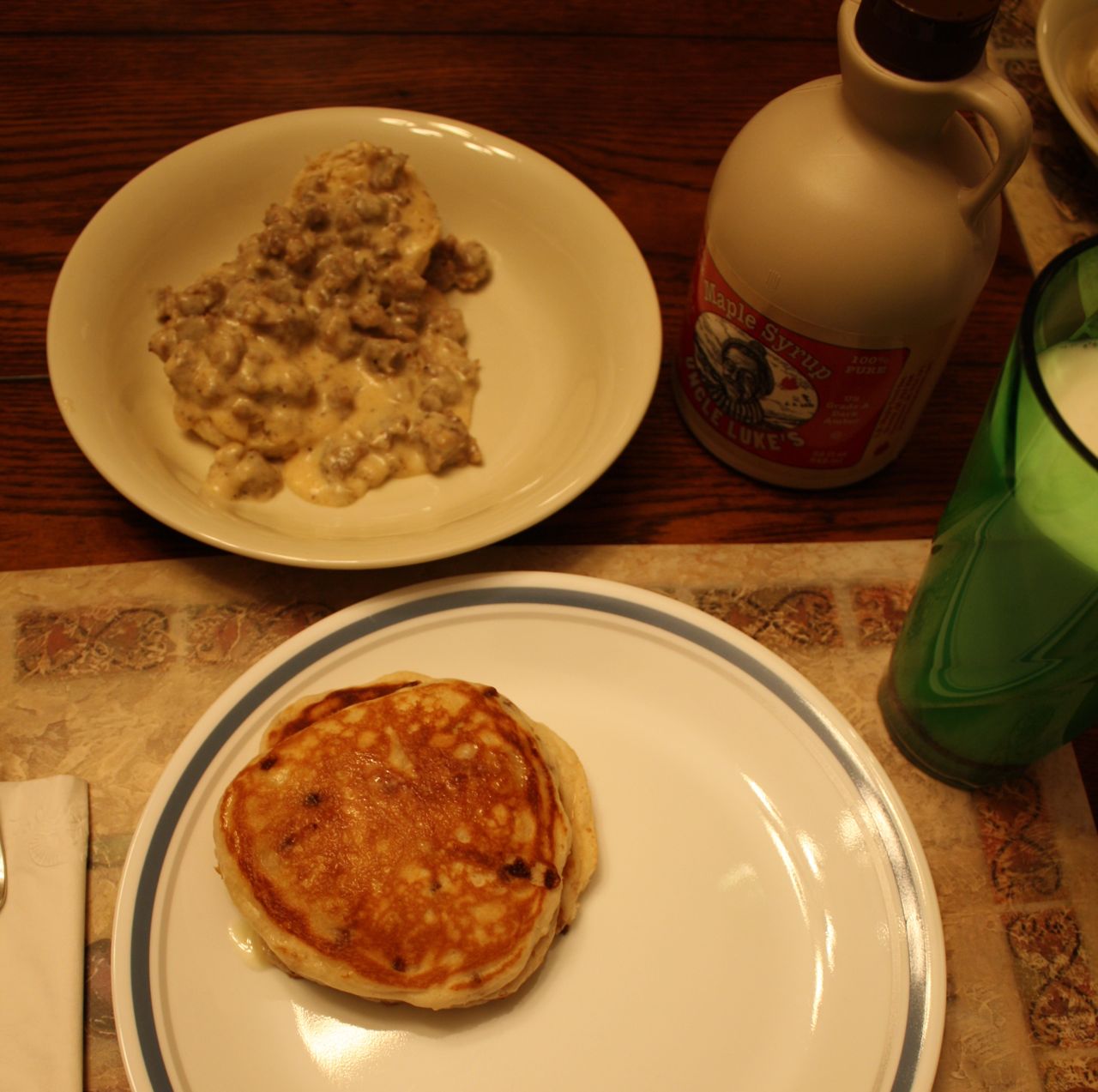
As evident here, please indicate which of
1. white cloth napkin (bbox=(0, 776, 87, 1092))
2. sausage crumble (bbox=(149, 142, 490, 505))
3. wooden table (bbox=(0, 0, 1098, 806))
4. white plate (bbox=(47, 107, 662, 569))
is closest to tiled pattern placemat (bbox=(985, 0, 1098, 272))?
wooden table (bbox=(0, 0, 1098, 806))

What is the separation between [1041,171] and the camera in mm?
1692

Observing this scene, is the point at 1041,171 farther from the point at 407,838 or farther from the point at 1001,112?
the point at 407,838

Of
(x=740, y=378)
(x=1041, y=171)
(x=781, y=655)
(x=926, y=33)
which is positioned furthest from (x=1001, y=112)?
(x=1041, y=171)

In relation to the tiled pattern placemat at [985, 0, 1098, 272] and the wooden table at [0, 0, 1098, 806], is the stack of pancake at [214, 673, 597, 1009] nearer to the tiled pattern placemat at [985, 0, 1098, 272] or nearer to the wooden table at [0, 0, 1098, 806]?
the wooden table at [0, 0, 1098, 806]

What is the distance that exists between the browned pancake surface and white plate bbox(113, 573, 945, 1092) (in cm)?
8

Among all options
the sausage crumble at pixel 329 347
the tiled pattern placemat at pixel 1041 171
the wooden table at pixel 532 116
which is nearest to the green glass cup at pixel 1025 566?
the wooden table at pixel 532 116

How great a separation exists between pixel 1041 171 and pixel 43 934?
170cm

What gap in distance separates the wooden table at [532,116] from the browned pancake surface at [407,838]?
1.26ft

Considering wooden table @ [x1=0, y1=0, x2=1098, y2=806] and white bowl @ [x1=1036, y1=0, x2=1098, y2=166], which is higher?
white bowl @ [x1=1036, y1=0, x2=1098, y2=166]

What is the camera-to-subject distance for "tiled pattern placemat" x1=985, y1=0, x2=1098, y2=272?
163 cm

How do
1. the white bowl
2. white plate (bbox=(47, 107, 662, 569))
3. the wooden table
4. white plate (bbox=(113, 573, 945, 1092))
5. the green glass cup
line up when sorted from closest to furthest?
the green glass cup < white plate (bbox=(113, 573, 945, 1092)) < white plate (bbox=(47, 107, 662, 569)) < the wooden table < the white bowl

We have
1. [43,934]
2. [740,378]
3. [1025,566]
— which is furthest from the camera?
[740,378]

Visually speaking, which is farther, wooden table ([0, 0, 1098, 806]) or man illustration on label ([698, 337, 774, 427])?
wooden table ([0, 0, 1098, 806])

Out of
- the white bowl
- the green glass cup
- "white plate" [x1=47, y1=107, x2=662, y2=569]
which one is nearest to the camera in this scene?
the green glass cup
